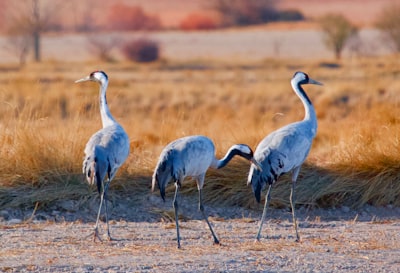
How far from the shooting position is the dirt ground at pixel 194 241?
26.8 feet

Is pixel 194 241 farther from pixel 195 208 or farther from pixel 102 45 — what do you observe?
pixel 102 45


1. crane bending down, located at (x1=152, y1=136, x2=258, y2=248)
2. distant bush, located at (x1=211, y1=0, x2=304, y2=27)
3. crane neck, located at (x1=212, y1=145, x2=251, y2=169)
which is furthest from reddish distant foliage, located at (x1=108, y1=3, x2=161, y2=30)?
crane bending down, located at (x1=152, y1=136, x2=258, y2=248)

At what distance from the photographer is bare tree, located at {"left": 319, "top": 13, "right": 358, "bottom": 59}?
1774 inches

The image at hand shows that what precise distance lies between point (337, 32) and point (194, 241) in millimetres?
36789

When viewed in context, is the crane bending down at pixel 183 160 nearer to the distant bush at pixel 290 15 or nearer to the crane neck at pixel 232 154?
the crane neck at pixel 232 154

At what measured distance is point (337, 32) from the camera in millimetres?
45125

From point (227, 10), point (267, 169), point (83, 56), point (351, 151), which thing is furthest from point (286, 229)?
point (227, 10)

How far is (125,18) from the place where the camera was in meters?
71.1

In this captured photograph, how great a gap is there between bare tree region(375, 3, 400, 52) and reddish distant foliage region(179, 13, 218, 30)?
80.0 feet

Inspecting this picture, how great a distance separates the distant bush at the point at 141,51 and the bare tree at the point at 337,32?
837 cm

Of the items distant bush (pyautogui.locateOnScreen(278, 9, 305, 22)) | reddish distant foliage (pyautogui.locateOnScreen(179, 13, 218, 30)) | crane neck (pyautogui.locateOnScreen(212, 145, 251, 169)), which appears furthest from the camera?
distant bush (pyautogui.locateOnScreen(278, 9, 305, 22))

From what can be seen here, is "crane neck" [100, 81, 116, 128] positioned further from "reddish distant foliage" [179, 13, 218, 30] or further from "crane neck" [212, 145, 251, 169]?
"reddish distant foliage" [179, 13, 218, 30]

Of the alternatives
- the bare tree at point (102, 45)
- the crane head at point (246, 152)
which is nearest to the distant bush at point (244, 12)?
the bare tree at point (102, 45)

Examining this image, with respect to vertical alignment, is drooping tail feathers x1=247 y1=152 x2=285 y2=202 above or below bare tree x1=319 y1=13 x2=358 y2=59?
above
